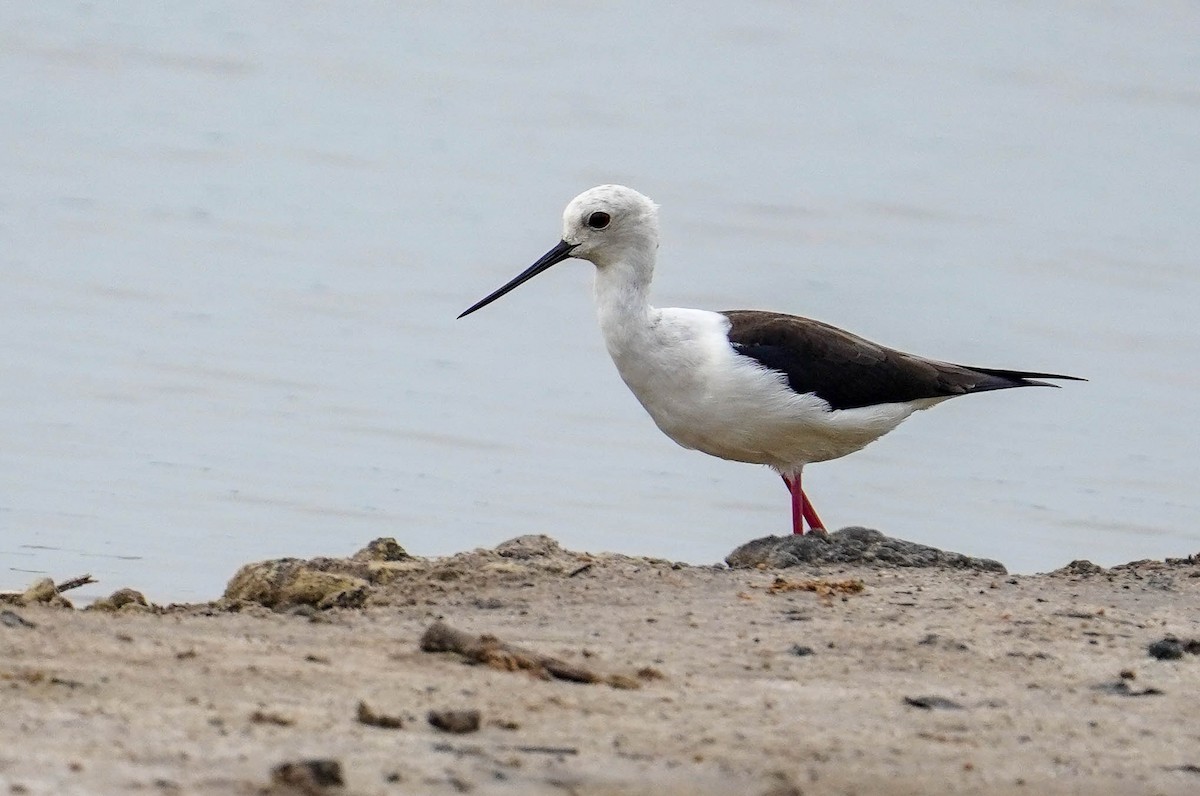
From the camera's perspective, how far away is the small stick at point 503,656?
18.0 feet

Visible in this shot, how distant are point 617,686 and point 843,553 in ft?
7.61

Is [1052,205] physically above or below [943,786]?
above

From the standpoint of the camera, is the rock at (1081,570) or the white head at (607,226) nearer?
the rock at (1081,570)

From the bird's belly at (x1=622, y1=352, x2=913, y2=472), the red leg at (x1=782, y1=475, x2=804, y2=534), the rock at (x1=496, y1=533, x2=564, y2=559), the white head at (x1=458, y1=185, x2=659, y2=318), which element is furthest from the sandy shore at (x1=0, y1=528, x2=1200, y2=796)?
the white head at (x1=458, y1=185, x2=659, y2=318)

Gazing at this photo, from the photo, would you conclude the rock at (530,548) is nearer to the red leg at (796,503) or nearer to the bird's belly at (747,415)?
the bird's belly at (747,415)

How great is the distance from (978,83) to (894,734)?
71.0ft

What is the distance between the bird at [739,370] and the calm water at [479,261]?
5.47ft

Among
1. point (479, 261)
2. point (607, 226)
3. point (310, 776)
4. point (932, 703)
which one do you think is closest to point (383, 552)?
point (607, 226)

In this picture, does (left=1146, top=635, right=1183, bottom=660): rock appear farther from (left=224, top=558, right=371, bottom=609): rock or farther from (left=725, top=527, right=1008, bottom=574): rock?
(left=224, top=558, right=371, bottom=609): rock

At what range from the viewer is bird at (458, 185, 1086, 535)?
8227 mm

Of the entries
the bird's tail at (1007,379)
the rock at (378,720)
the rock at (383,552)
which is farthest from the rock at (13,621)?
the bird's tail at (1007,379)

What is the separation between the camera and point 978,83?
1022 inches

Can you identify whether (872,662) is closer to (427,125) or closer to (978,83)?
(427,125)

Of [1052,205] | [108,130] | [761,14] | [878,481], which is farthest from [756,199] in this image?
[761,14]
